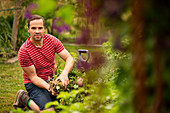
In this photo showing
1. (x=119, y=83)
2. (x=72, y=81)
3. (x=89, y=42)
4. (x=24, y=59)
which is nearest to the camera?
(x=89, y=42)

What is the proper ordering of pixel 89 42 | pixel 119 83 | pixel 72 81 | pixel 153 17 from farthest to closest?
pixel 72 81
pixel 119 83
pixel 89 42
pixel 153 17

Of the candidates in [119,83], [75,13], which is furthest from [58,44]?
[75,13]

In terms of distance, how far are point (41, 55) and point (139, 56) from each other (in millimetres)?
2254

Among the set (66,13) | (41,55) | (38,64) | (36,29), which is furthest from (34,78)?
(66,13)

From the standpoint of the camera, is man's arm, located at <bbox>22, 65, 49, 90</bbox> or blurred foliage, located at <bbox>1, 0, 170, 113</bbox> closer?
blurred foliage, located at <bbox>1, 0, 170, 113</bbox>

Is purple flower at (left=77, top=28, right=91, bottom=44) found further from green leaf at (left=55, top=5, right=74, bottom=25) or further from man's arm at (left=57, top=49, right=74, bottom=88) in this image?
man's arm at (left=57, top=49, right=74, bottom=88)

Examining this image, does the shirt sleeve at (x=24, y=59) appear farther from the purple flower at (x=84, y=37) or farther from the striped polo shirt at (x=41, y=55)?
the purple flower at (x=84, y=37)

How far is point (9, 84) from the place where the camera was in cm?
486

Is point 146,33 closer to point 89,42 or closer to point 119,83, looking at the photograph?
point 89,42

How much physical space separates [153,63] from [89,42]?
10.8 inches

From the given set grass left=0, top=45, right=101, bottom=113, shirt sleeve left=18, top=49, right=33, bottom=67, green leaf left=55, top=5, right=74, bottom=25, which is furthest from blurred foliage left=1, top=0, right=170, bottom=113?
grass left=0, top=45, right=101, bottom=113

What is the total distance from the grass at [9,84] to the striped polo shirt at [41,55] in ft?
2.92

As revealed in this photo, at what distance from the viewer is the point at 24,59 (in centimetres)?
289

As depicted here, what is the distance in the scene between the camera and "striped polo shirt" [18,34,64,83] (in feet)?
9.60
